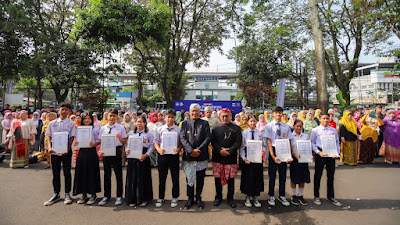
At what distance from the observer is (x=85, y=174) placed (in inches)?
175

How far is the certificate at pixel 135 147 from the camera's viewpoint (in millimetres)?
4238

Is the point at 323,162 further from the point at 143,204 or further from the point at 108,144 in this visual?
the point at 108,144

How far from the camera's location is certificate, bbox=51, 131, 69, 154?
4.30 m

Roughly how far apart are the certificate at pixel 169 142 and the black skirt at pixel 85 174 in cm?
147

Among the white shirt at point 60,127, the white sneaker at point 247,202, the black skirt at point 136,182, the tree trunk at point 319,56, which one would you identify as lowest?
the white sneaker at point 247,202

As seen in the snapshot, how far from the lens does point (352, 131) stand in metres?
7.37

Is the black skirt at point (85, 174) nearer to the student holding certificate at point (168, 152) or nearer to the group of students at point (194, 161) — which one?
the group of students at point (194, 161)

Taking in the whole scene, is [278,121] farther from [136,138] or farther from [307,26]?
[307,26]

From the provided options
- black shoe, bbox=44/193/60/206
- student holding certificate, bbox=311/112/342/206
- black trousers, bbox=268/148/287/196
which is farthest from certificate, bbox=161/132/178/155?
student holding certificate, bbox=311/112/342/206

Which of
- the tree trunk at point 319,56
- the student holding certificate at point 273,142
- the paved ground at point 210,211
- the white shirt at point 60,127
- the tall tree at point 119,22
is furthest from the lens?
the tall tree at point 119,22

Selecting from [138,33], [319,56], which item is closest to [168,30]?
[138,33]

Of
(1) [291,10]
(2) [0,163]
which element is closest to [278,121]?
(2) [0,163]

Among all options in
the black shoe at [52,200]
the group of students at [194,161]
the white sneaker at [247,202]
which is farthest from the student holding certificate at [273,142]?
the black shoe at [52,200]

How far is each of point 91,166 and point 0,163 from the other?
5622 millimetres
